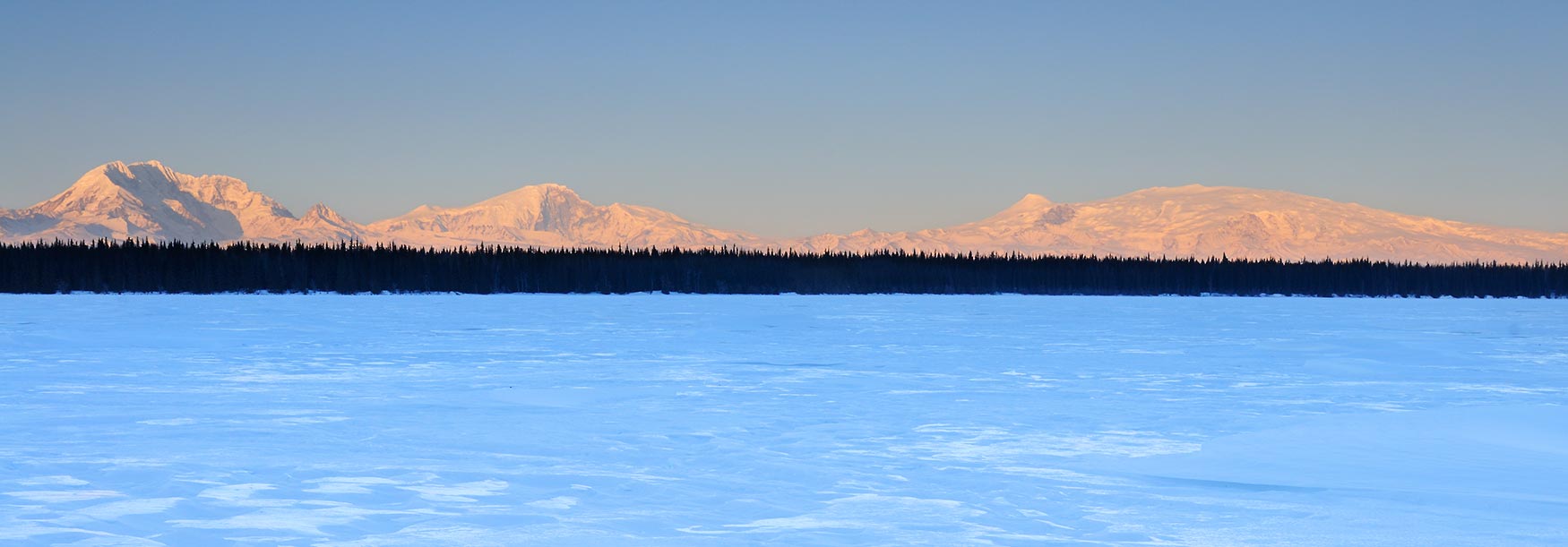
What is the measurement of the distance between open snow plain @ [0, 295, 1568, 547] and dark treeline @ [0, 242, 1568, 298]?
188ft

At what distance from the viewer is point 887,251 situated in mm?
118000

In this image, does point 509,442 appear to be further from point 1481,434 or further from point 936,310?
point 936,310

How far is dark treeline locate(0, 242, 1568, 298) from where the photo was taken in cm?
8000

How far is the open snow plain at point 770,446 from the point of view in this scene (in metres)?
8.49

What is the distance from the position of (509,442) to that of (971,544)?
564 cm

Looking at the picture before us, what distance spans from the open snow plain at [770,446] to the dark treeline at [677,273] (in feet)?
188

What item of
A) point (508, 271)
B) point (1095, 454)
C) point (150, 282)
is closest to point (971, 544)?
point (1095, 454)

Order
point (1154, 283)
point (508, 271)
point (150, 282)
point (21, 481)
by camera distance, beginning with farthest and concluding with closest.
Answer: point (1154, 283), point (508, 271), point (150, 282), point (21, 481)

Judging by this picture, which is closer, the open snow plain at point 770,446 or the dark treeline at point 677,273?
the open snow plain at point 770,446

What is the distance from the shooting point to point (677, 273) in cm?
9906

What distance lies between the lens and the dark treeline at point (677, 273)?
262 feet

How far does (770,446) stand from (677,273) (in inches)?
3429

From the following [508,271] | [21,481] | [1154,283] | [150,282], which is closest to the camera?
[21,481]

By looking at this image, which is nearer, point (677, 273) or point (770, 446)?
point (770, 446)
